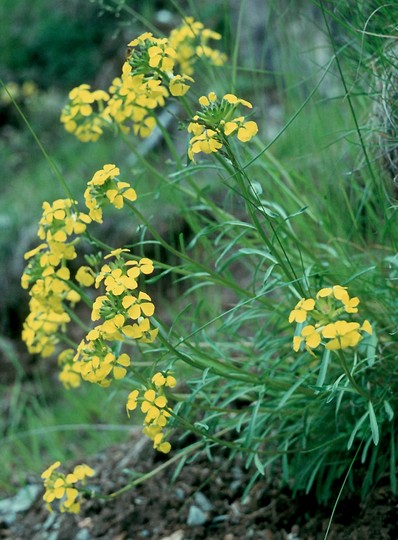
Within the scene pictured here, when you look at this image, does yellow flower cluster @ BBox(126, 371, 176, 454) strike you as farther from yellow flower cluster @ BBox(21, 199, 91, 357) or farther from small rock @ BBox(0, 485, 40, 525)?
small rock @ BBox(0, 485, 40, 525)

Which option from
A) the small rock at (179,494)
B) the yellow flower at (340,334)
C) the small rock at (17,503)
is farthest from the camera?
the small rock at (17,503)

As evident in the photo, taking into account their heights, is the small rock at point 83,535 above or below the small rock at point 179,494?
below

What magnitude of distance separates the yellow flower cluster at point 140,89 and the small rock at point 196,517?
41.2 inches

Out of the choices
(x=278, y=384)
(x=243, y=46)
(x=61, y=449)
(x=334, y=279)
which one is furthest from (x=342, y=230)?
(x=243, y=46)

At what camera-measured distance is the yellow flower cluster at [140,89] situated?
1.68 m

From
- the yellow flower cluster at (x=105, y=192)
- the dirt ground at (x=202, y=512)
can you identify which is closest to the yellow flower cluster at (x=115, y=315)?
the yellow flower cluster at (x=105, y=192)

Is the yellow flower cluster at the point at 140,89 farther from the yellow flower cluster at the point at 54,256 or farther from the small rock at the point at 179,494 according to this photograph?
the small rock at the point at 179,494

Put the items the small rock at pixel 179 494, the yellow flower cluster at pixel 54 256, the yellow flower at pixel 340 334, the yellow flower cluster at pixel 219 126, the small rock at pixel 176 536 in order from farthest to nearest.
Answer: the small rock at pixel 179 494 → the small rock at pixel 176 536 → the yellow flower cluster at pixel 54 256 → the yellow flower cluster at pixel 219 126 → the yellow flower at pixel 340 334

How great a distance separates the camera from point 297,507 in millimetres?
2170

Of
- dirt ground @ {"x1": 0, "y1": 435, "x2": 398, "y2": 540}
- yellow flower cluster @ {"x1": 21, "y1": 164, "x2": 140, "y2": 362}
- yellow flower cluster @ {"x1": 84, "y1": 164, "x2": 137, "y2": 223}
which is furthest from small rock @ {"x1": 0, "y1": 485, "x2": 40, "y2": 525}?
yellow flower cluster @ {"x1": 84, "y1": 164, "x2": 137, "y2": 223}

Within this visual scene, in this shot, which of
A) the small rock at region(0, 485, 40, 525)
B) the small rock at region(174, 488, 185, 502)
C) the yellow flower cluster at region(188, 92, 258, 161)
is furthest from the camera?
the small rock at region(0, 485, 40, 525)

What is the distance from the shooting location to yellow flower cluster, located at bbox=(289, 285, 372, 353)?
136 centimetres

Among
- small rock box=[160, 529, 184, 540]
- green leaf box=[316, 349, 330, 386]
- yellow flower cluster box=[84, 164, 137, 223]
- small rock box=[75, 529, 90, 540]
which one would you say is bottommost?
small rock box=[75, 529, 90, 540]

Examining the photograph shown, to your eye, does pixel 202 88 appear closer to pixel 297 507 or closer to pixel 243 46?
pixel 243 46
